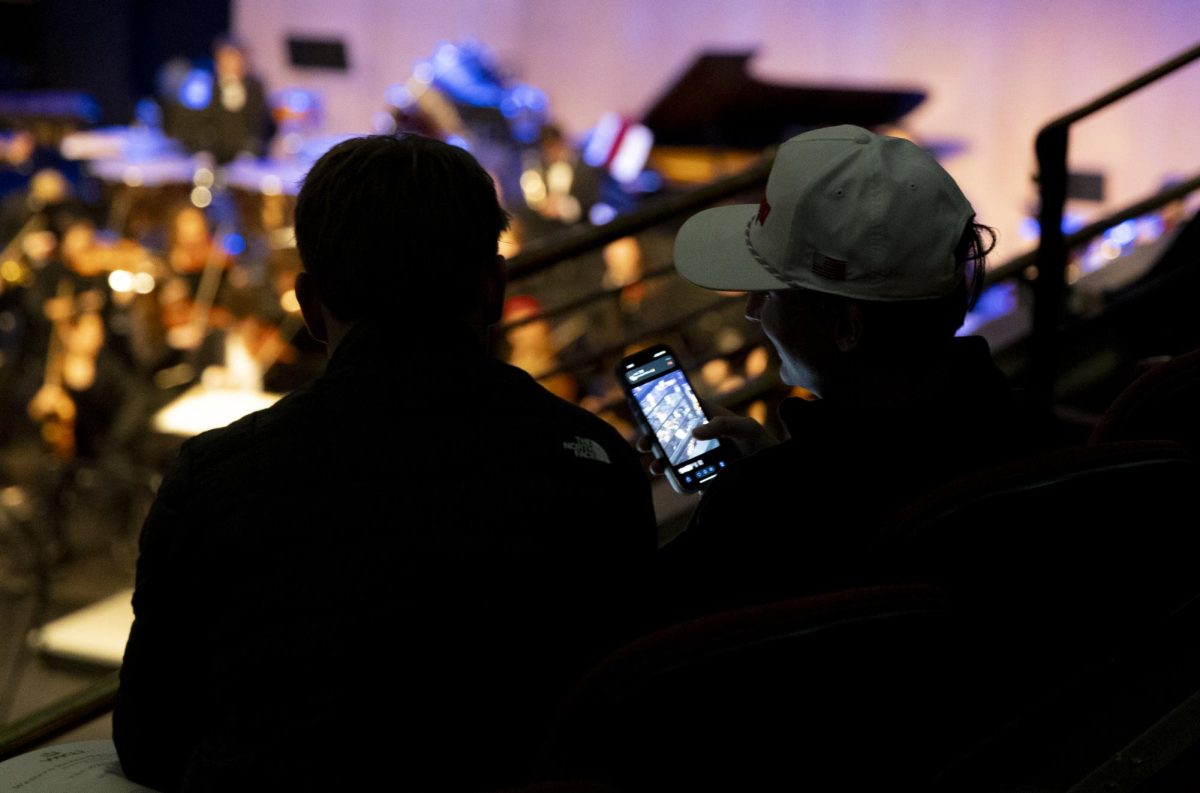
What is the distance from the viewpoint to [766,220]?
1.14 metres

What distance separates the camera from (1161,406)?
1.16 meters

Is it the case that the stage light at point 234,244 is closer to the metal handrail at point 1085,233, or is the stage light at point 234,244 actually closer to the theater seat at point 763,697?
the metal handrail at point 1085,233

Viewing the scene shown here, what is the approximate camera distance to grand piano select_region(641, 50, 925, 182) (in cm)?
785

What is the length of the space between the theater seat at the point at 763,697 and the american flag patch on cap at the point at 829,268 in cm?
33

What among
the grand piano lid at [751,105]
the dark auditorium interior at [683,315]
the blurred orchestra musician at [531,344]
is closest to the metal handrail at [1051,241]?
the dark auditorium interior at [683,315]

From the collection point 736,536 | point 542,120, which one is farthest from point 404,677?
point 542,120

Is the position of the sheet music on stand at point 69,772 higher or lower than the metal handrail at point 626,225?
lower

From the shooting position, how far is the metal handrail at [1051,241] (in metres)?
2.27

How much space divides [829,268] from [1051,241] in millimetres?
1425

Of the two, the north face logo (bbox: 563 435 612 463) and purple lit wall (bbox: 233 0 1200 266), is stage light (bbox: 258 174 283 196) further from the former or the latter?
the north face logo (bbox: 563 435 612 463)

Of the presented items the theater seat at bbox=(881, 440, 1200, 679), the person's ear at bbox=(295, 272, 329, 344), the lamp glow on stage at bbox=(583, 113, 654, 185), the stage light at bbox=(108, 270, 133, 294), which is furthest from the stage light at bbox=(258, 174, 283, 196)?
the theater seat at bbox=(881, 440, 1200, 679)

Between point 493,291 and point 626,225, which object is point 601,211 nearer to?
point 626,225

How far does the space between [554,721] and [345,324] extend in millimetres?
364

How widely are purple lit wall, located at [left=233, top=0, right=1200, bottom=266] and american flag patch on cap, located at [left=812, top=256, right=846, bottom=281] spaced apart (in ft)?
22.0
